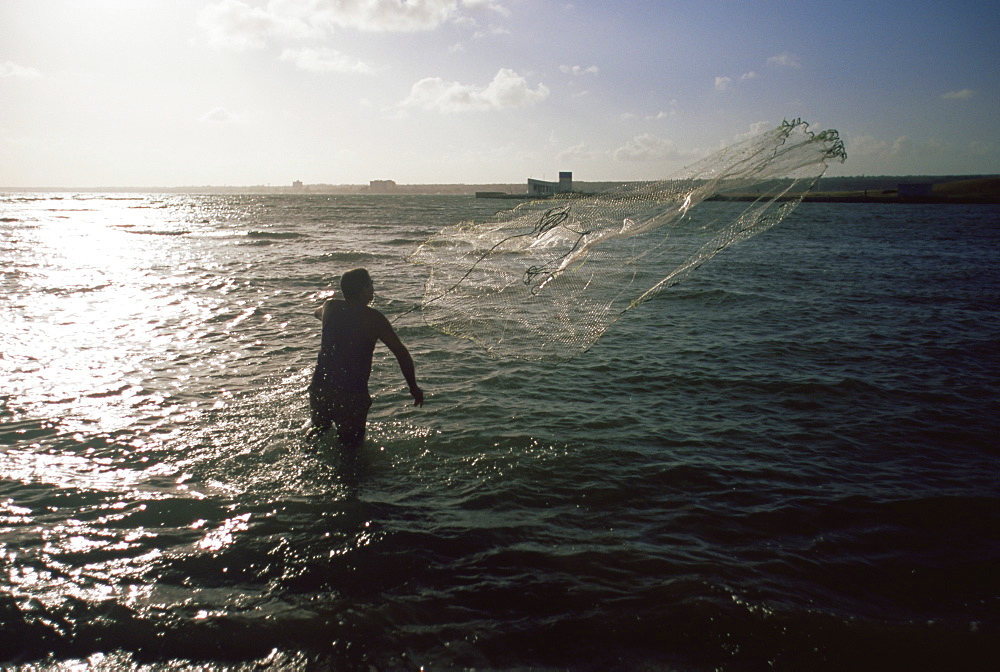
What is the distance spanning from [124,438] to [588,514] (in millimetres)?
4938

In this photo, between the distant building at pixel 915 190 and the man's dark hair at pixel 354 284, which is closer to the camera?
the man's dark hair at pixel 354 284

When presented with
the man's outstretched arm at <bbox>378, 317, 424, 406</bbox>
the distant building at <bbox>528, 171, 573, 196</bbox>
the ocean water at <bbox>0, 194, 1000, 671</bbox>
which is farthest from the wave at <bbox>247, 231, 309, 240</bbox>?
the distant building at <bbox>528, 171, 573, 196</bbox>

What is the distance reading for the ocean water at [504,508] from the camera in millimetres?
3545

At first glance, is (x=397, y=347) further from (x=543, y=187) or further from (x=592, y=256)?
(x=543, y=187)

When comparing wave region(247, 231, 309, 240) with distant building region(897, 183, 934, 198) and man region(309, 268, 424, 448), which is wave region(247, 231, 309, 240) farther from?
distant building region(897, 183, 934, 198)

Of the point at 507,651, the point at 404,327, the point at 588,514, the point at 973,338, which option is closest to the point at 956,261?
the point at 973,338

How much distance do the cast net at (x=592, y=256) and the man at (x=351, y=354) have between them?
4.63 ft

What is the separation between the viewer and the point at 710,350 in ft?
34.4

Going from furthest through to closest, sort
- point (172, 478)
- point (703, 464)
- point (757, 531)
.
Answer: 1. point (703, 464)
2. point (172, 478)
3. point (757, 531)

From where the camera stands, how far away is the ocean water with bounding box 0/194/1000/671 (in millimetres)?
3545

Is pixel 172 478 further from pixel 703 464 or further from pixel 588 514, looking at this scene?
pixel 703 464

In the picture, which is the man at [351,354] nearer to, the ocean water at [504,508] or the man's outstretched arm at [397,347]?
the man's outstretched arm at [397,347]

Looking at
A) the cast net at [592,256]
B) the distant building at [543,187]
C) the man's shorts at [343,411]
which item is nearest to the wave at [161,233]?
the cast net at [592,256]

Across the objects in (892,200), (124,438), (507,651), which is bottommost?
(507,651)
